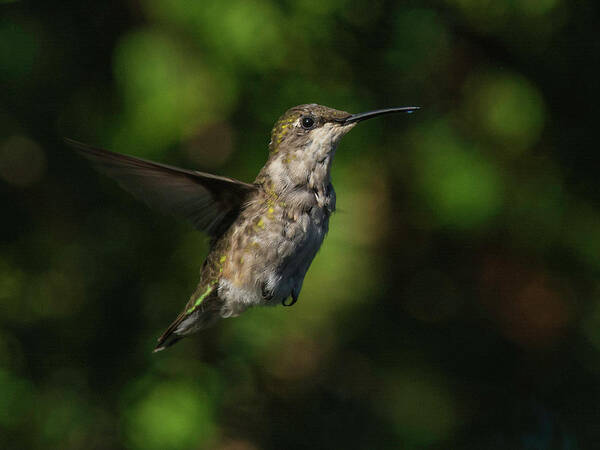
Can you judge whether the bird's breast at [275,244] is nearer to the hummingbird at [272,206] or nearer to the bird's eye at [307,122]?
the hummingbird at [272,206]

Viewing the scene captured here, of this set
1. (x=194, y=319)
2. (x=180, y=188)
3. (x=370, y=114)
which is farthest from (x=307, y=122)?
(x=194, y=319)

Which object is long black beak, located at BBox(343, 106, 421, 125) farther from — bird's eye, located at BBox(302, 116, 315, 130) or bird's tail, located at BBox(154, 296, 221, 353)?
bird's tail, located at BBox(154, 296, 221, 353)

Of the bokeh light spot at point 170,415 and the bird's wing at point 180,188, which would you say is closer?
the bird's wing at point 180,188

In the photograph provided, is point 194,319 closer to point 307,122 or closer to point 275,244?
point 275,244

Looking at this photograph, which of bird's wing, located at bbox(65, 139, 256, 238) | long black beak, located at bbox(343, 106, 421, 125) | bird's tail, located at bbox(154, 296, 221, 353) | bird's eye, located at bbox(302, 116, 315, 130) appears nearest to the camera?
bird's wing, located at bbox(65, 139, 256, 238)

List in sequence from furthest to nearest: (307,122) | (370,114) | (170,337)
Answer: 1. (170,337)
2. (307,122)
3. (370,114)

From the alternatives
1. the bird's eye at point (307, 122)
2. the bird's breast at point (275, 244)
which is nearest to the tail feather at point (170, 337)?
the bird's breast at point (275, 244)

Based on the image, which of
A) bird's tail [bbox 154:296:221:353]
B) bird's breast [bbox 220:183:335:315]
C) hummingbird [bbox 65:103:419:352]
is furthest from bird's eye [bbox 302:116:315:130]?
bird's tail [bbox 154:296:221:353]
